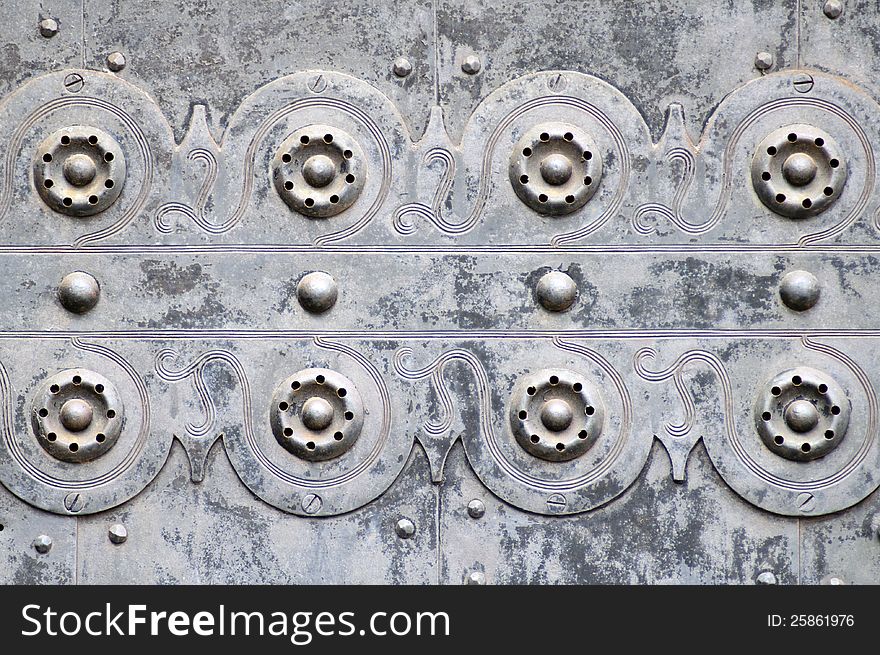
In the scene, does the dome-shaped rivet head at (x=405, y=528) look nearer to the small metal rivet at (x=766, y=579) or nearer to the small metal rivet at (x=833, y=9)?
the small metal rivet at (x=766, y=579)

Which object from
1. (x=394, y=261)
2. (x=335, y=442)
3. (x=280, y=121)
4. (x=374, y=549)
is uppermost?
(x=280, y=121)

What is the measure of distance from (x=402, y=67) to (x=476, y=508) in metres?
1.43

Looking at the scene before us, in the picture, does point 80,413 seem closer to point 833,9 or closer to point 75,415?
point 75,415

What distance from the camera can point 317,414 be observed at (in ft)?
11.7

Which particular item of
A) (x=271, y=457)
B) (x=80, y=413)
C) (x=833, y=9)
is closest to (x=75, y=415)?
(x=80, y=413)

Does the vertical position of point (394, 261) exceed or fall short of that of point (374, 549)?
it exceeds it

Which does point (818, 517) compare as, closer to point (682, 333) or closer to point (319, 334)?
point (682, 333)

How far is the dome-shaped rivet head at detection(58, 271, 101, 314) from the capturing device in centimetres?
360

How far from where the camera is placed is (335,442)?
3.59 metres

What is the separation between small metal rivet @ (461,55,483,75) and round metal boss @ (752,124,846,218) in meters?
0.94

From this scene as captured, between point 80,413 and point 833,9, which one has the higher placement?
point 833,9

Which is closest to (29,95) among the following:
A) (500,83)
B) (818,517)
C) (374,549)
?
(500,83)

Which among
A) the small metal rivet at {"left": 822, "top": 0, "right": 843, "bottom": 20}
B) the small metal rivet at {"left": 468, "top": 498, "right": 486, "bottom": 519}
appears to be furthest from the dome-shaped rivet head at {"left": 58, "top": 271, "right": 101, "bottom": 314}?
the small metal rivet at {"left": 822, "top": 0, "right": 843, "bottom": 20}

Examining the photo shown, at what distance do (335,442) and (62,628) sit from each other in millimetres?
1002
